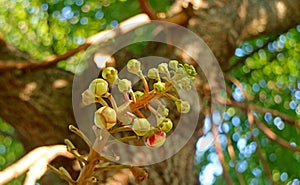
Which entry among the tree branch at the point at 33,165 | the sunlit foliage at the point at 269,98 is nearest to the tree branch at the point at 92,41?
the tree branch at the point at 33,165

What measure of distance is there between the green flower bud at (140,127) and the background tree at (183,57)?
2.63 ft

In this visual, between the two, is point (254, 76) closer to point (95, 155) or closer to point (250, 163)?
point (250, 163)

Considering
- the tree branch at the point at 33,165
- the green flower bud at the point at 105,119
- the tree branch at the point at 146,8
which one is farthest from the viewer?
the tree branch at the point at 146,8

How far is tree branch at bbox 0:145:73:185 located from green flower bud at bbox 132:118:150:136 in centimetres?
55

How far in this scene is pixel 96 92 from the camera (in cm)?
49

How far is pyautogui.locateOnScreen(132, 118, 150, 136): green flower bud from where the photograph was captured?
1.61 ft

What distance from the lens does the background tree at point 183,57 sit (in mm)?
1373

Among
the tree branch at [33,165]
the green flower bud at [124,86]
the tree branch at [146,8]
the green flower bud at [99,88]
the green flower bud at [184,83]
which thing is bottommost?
the tree branch at [33,165]

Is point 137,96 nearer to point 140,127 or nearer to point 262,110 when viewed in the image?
point 140,127

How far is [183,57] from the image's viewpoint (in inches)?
56.1

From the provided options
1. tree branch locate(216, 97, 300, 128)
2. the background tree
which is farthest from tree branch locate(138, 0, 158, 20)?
tree branch locate(216, 97, 300, 128)

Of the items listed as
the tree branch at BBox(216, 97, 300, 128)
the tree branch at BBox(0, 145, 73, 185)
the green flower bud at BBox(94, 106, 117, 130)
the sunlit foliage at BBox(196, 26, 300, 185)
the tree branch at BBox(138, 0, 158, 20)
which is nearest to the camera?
the green flower bud at BBox(94, 106, 117, 130)

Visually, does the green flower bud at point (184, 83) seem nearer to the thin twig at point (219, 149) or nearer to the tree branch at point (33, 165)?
the tree branch at point (33, 165)

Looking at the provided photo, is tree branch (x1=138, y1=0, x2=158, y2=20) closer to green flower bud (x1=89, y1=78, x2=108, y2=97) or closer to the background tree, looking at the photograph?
the background tree
